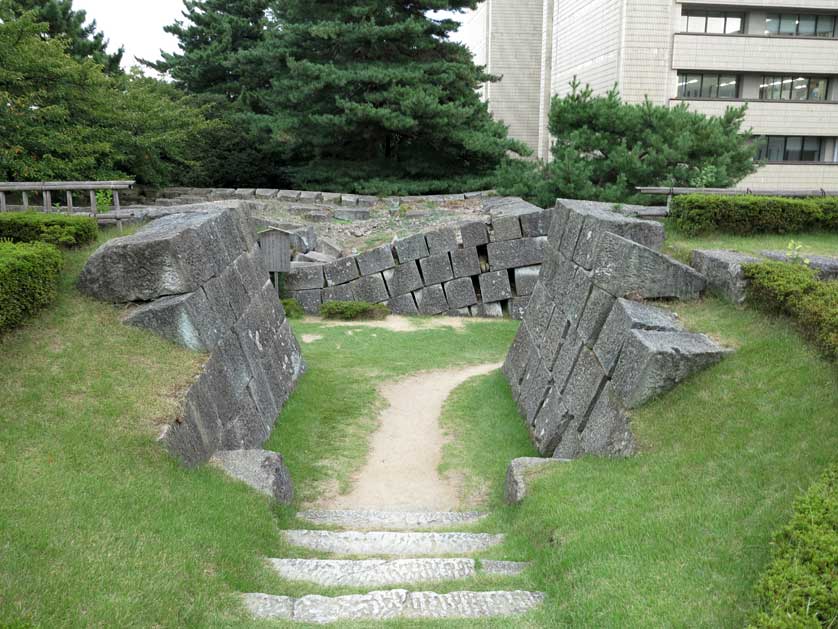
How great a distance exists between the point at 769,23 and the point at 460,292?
18.1 m

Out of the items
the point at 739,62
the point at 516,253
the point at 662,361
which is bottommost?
the point at 516,253

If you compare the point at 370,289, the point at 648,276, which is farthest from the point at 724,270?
the point at 370,289

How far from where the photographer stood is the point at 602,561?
3.48 m

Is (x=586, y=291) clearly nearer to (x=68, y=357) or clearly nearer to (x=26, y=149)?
(x=68, y=357)

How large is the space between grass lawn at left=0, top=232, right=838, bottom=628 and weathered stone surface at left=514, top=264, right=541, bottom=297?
8448 mm

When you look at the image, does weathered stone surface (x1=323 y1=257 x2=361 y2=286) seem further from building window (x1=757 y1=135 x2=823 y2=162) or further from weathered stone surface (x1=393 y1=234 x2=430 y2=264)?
building window (x1=757 y1=135 x2=823 y2=162)

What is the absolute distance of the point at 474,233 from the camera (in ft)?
47.4

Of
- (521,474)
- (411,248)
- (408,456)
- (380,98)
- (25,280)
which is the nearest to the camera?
(521,474)

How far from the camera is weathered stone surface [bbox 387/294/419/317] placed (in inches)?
582

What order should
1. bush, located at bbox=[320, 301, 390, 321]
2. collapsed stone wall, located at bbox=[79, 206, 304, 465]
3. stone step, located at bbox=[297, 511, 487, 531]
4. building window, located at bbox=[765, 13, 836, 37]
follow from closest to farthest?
stone step, located at bbox=[297, 511, 487, 531] < collapsed stone wall, located at bbox=[79, 206, 304, 465] < bush, located at bbox=[320, 301, 390, 321] < building window, located at bbox=[765, 13, 836, 37]

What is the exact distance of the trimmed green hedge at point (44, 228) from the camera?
746 cm

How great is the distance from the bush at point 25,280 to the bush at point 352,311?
25.6 ft

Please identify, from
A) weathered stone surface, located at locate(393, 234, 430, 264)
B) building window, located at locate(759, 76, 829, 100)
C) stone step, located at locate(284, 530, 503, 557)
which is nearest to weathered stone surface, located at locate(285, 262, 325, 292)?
weathered stone surface, located at locate(393, 234, 430, 264)

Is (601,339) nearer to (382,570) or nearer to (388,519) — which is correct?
(388,519)
